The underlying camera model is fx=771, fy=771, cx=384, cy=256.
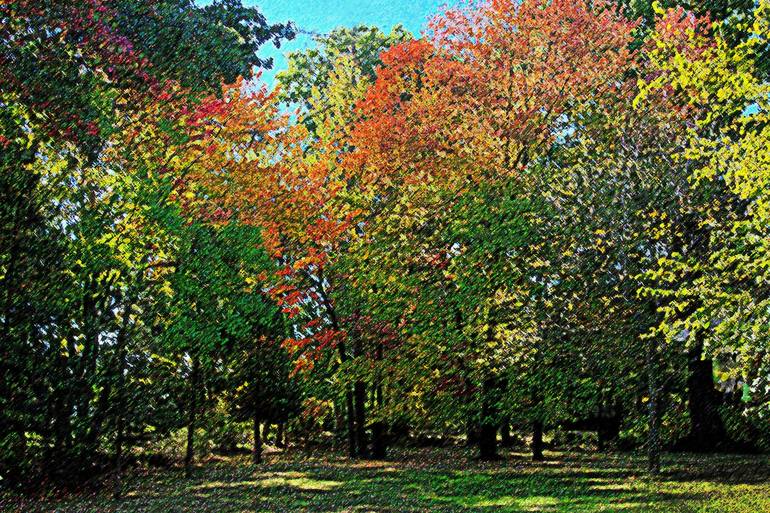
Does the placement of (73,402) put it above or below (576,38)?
Result: below

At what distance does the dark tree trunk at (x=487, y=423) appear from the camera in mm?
24750

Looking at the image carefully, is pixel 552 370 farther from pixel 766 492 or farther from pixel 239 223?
pixel 239 223

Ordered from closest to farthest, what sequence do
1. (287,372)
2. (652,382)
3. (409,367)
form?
(652,382), (409,367), (287,372)

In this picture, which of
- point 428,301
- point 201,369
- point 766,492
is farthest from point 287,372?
point 766,492

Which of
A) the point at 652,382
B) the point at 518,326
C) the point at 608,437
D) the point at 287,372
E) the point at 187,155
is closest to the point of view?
the point at 652,382

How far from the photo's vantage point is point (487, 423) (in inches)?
1018

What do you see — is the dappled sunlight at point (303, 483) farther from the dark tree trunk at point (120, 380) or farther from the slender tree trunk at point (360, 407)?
the slender tree trunk at point (360, 407)

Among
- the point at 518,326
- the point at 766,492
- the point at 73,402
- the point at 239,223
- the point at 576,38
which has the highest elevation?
the point at 576,38

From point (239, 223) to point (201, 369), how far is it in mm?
4823

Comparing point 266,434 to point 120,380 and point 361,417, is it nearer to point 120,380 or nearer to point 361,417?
point 361,417

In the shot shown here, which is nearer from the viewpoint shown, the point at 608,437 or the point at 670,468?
the point at 670,468

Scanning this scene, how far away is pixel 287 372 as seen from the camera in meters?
28.0

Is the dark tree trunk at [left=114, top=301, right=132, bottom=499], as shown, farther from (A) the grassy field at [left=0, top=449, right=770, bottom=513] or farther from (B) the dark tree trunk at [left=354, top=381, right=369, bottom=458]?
(B) the dark tree trunk at [left=354, top=381, right=369, bottom=458]

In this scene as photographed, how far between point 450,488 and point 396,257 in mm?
8966
